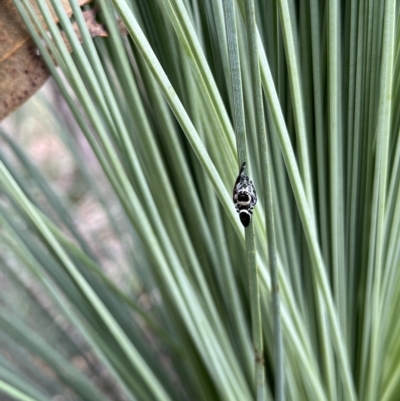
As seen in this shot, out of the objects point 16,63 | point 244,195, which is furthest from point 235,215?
point 16,63

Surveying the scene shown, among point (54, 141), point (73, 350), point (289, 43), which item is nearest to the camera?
point (289, 43)

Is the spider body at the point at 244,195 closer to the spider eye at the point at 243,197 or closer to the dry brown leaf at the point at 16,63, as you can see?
the spider eye at the point at 243,197

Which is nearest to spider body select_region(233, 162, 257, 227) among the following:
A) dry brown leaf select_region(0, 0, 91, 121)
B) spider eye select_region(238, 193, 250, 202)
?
spider eye select_region(238, 193, 250, 202)

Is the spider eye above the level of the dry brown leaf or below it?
below

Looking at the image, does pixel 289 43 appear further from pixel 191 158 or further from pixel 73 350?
pixel 73 350

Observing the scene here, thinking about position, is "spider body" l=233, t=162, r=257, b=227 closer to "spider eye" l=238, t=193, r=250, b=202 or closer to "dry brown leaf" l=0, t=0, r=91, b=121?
"spider eye" l=238, t=193, r=250, b=202

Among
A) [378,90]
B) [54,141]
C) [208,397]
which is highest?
[54,141]

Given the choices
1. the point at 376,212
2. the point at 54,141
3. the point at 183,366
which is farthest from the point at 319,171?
the point at 54,141
